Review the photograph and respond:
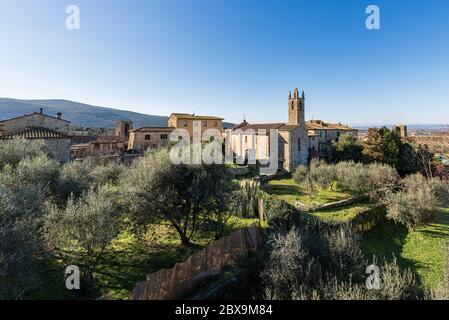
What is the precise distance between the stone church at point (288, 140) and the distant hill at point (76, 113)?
100030mm

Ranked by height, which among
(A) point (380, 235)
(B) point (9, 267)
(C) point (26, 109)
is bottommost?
(A) point (380, 235)

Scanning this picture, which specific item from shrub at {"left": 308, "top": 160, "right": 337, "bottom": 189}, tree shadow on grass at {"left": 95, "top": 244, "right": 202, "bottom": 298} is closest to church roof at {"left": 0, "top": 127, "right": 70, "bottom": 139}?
tree shadow on grass at {"left": 95, "top": 244, "right": 202, "bottom": 298}

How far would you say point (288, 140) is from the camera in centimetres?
3525

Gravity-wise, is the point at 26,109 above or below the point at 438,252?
above

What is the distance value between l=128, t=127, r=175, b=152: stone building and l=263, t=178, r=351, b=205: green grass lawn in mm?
18120

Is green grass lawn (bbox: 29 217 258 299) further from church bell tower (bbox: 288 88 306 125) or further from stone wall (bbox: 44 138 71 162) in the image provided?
church bell tower (bbox: 288 88 306 125)

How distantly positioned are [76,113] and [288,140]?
168 metres

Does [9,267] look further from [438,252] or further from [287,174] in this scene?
[287,174]

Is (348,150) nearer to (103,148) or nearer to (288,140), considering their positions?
(288,140)

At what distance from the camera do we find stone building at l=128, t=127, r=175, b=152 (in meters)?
37.7
